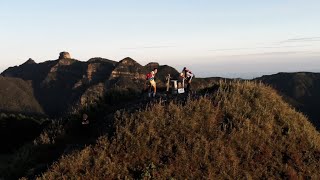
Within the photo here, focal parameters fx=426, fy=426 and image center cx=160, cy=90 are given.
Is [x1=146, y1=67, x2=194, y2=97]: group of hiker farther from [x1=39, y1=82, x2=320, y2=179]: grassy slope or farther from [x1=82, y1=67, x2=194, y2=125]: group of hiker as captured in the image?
[x1=39, y1=82, x2=320, y2=179]: grassy slope

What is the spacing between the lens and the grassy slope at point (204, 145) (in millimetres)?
15812

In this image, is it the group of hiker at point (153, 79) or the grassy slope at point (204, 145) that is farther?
the group of hiker at point (153, 79)

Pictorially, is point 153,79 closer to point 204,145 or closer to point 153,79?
point 153,79

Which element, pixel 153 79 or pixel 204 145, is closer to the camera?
pixel 204 145

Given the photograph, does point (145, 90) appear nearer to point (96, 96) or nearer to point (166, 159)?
point (96, 96)

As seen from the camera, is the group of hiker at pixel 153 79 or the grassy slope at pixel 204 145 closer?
the grassy slope at pixel 204 145

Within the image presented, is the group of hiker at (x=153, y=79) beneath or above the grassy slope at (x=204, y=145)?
above

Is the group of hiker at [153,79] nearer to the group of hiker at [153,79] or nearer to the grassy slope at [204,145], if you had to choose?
the group of hiker at [153,79]

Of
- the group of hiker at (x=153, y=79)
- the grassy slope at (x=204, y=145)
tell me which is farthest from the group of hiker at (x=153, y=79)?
the grassy slope at (x=204, y=145)

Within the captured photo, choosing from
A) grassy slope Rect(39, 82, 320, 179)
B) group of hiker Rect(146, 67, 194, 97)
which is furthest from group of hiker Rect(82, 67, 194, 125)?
grassy slope Rect(39, 82, 320, 179)

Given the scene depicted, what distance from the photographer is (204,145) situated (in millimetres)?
17125

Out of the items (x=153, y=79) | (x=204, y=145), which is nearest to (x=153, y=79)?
(x=153, y=79)

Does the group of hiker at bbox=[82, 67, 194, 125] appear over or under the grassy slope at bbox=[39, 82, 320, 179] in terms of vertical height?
over

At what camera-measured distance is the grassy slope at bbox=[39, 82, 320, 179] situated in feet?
51.9
